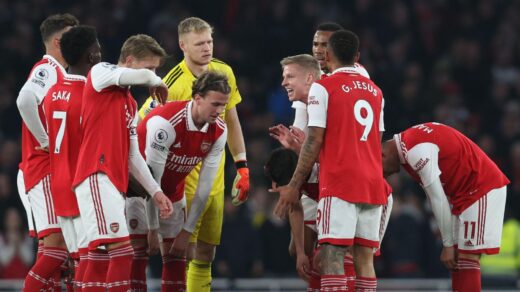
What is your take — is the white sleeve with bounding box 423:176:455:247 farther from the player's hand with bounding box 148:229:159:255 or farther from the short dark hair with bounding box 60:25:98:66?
the short dark hair with bounding box 60:25:98:66

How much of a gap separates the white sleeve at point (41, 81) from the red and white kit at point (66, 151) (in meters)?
0.52

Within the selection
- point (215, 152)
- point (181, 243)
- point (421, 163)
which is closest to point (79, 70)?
point (215, 152)

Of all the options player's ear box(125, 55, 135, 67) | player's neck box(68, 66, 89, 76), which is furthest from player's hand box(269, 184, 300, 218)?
player's neck box(68, 66, 89, 76)

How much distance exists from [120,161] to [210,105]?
0.87m

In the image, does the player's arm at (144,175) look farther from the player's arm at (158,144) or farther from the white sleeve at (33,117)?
the white sleeve at (33,117)

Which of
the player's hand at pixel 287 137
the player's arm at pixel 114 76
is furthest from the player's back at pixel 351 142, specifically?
the player's arm at pixel 114 76

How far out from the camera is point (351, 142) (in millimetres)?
7871

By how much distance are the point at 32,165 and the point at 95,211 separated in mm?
1128

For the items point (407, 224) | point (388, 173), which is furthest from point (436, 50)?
point (388, 173)

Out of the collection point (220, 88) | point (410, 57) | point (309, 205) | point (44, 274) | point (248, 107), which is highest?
point (410, 57)

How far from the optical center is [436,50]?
17.2 metres

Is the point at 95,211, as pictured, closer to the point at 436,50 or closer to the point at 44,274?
the point at 44,274

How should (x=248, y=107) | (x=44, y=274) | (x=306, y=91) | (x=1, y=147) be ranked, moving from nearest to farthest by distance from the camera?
(x=44, y=274), (x=306, y=91), (x=1, y=147), (x=248, y=107)

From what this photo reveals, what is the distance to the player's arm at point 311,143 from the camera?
7902 millimetres
